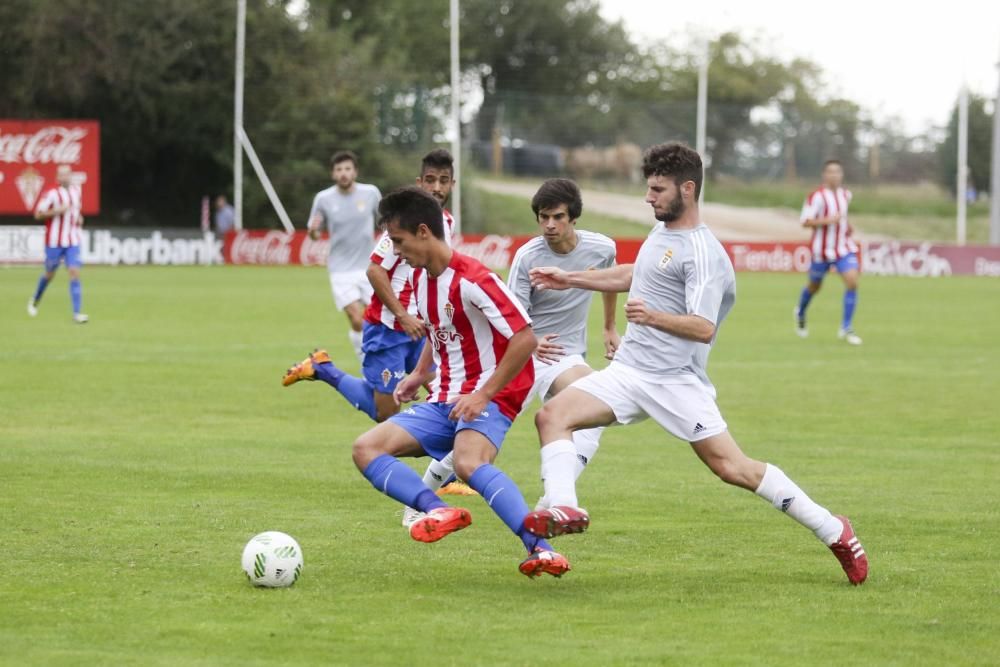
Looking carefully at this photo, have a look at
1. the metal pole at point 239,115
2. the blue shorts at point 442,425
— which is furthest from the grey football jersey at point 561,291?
the metal pole at point 239,115

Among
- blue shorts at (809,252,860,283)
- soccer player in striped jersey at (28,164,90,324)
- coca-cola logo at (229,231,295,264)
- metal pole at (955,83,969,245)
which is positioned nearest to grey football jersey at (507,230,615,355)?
blue shorts at (809,252,860,283)

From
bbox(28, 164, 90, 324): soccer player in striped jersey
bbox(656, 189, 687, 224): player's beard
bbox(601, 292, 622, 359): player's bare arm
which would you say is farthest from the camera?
bbox(28, 164, 90, 324): soccer player in striped jersey

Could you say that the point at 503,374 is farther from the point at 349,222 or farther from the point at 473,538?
the point at 349,222

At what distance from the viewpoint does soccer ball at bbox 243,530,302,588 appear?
21.1 feet

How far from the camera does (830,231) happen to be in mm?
20984

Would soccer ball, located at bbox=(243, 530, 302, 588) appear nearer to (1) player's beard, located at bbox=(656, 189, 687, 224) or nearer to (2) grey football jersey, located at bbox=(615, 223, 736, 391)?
(2) grey football jersey, located at bbox=(615, 223, 736, 391)

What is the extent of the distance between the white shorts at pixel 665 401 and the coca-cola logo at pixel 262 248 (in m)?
35.6

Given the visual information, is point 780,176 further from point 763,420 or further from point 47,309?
point 763,420

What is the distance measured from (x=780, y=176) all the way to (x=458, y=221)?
11011mm

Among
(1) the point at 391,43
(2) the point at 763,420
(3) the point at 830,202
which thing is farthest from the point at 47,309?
(1) the point at 391,43

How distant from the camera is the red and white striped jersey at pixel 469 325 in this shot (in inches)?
267

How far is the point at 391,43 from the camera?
194 ft

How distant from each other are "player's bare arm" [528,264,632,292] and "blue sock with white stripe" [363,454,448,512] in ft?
3.68

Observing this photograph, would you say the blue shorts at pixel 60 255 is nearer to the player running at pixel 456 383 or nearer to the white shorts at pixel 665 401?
the player running at pixel 456 383
